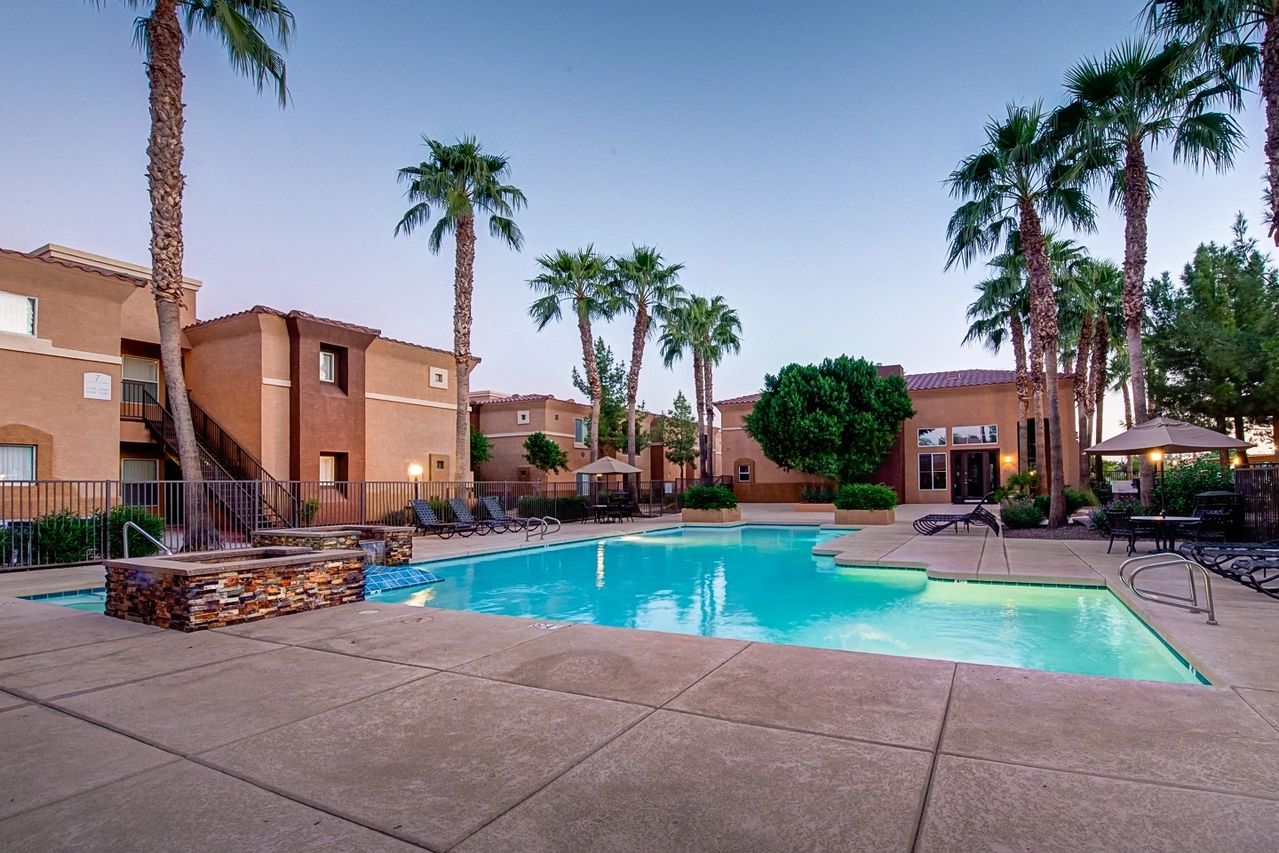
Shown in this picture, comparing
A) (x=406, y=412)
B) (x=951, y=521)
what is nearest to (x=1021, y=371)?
(x=951, y=521)

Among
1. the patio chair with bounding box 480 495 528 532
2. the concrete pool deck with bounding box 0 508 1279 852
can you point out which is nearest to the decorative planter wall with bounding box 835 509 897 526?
the patio chair with bounding box 480 495 528 532

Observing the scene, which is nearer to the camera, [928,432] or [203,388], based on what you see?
[203,388]

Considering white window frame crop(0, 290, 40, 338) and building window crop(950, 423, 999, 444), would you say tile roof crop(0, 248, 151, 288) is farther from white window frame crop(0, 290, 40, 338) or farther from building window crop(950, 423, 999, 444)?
building window crop(950, 423, 999, 444)

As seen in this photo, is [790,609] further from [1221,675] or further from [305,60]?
[305,60]

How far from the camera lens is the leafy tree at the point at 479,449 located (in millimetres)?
31312

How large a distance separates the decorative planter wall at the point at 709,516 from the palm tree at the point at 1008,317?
1049 centimetres

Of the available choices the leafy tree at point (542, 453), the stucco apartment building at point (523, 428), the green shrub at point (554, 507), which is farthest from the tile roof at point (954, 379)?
A: the green shrub at point (554, 507)

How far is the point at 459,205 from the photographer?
18.5 m

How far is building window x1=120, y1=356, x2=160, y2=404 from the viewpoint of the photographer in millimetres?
18562

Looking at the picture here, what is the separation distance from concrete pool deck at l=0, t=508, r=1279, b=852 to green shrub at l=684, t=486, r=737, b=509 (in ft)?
53.6

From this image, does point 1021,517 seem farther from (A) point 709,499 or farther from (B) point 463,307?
(B) point 463,307

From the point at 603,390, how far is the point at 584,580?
92.6 feet

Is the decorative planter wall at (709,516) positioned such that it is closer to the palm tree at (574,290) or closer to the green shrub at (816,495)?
the palm tree at (574,290)

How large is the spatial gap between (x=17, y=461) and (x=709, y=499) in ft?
56.0
